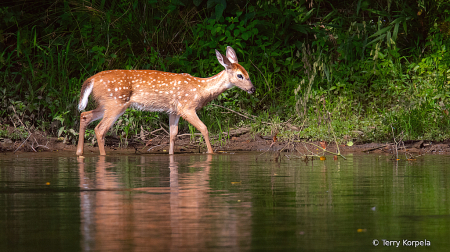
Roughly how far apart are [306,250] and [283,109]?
10.5 m

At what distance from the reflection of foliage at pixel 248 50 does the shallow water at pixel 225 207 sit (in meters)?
4.91

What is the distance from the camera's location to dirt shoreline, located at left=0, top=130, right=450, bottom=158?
36.1 ft

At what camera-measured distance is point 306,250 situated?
12.2ft

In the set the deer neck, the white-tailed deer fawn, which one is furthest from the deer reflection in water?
the deer neck

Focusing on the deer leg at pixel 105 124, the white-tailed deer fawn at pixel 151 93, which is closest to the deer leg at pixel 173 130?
the white-tailed deer fawn at pixel 151 93

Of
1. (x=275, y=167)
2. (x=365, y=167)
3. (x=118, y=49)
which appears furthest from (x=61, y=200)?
(x=118, y=49)

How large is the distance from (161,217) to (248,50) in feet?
35.4

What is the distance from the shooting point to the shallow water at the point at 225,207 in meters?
3.97

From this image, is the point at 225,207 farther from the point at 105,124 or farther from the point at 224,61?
the point at 224,61

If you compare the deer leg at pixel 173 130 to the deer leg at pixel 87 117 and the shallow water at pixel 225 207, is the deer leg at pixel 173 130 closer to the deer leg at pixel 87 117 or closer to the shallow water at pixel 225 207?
the deer leg at pixel 87 117

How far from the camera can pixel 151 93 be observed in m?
11.9

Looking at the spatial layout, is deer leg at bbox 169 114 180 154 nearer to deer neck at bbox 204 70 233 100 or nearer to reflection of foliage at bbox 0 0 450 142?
deer neck at bbox 204 70 233 100

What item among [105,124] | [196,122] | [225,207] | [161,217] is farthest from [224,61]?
[161,217]

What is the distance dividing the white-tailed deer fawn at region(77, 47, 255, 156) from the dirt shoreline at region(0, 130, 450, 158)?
57 centimetres
